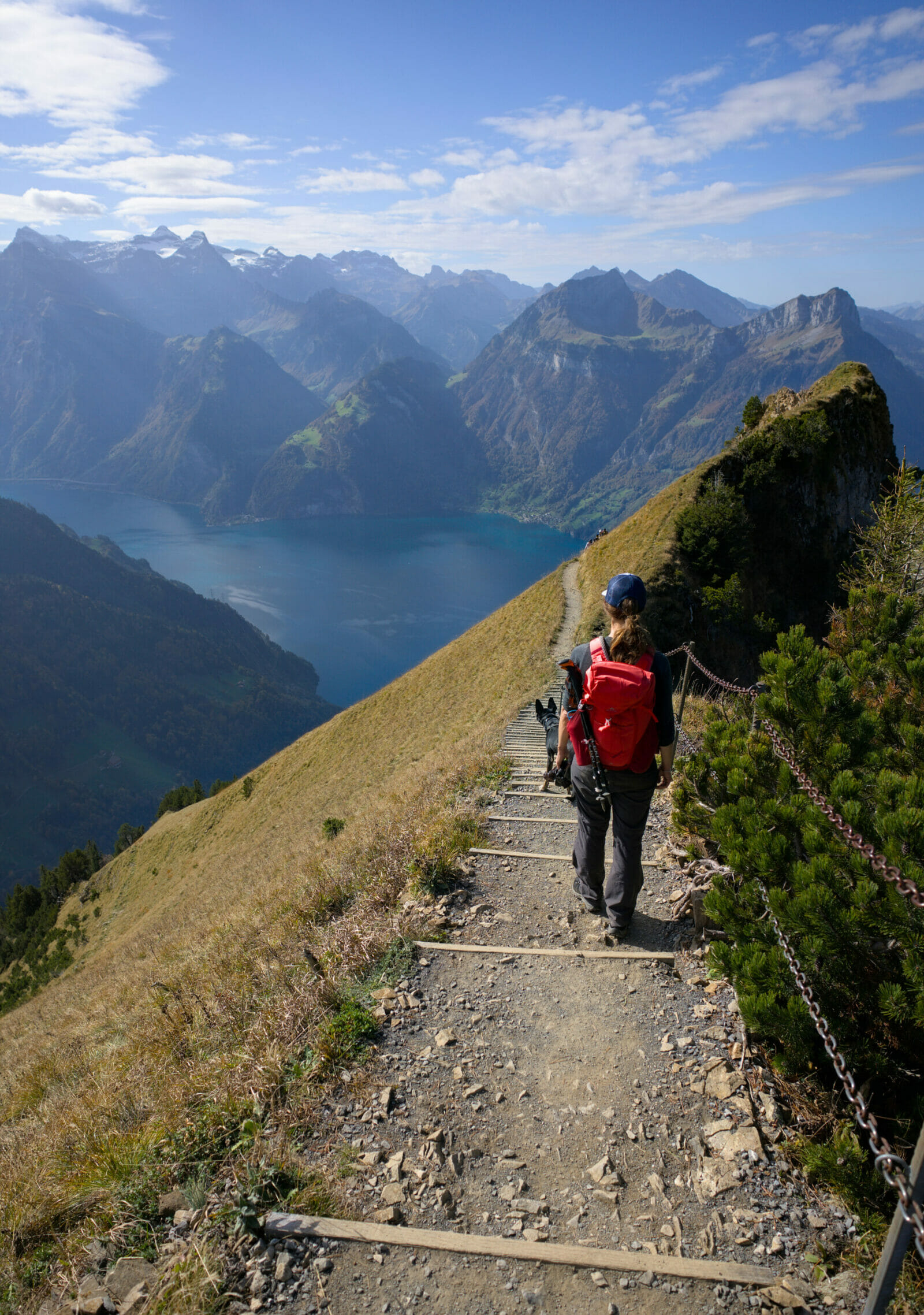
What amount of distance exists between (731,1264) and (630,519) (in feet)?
136

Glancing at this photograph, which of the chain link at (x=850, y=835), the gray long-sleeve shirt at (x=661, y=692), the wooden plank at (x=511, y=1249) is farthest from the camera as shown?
the gray long-sleeve shirt at (x=661, y=692)

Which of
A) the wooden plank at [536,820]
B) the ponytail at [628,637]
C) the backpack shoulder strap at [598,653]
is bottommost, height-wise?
the wooden plank at [536,820]

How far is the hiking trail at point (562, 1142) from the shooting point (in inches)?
129

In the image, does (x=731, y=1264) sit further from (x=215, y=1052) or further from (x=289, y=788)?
(x=289, y=788)

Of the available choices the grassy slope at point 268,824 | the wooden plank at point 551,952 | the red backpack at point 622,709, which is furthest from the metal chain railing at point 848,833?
the grassy slope at point 268,824

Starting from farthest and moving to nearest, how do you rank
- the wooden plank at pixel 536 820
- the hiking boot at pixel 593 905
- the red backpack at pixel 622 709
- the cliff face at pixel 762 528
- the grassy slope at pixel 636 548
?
the grassy slope at pixel 636 548 → the cliff face at pixel 762 528 → the wooden plank at pixel 536 820 → the hiking boot at pixel 593 905 → the red backpack at pixel 622 709

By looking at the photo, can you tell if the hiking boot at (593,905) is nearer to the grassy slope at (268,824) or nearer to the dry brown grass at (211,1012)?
the dry brown grass at (211,1012)

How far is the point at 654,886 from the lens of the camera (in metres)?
6.92

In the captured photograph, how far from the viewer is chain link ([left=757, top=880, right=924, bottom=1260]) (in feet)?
7.13

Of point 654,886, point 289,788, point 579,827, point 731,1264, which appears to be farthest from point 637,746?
point 289,788

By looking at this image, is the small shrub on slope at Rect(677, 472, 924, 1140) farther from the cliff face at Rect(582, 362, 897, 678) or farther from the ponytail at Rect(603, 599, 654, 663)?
the cliff face at Rect(582, 362, 897, 678)

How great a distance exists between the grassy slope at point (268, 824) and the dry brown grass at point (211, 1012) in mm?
157

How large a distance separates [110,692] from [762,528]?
16947cm

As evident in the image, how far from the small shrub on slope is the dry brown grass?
309 centimetres
